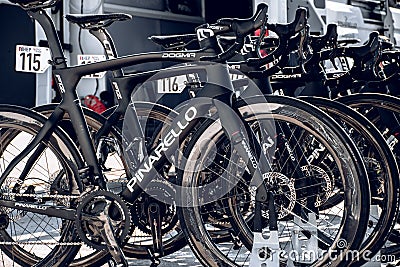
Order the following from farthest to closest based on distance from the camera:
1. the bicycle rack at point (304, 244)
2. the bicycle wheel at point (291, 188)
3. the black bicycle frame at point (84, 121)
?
1. the bicycle rack at point (304, 244)
2. the black bicycle frame at point (84, 121)
3. the bicycle wheel at point (291, 188)

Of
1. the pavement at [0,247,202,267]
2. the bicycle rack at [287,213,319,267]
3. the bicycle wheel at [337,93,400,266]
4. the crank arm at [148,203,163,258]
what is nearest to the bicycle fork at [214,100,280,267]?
the bicycle rack at [287,213,319,267]

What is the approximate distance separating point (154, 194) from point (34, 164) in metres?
0.64

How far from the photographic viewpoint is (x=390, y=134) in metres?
4.44

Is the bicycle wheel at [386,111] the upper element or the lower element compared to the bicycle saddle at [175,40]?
lower

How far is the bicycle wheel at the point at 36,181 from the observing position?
12.8ft

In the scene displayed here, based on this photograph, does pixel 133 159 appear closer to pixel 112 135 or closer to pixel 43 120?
pixel 112 135

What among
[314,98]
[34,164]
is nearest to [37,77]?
[34,164]

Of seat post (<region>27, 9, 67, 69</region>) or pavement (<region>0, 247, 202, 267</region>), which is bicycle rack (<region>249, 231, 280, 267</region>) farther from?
seat post (<region>27, 9, 67, 69</region>)

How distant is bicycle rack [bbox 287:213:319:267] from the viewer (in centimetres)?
383

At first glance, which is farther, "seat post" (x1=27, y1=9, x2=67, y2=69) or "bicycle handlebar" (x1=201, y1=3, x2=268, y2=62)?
"seat post" (x1=27, y1=9, x2=67, y2=69)

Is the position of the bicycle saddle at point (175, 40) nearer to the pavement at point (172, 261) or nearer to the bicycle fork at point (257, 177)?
the bicycle fork at point (257, 177)

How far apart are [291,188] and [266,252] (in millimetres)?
397

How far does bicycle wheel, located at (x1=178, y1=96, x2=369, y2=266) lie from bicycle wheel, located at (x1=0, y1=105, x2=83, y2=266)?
1.84 ft

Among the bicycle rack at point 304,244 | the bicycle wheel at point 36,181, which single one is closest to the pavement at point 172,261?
the bicycle wheel at point 36,181
